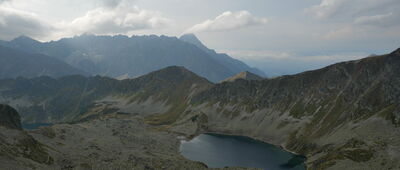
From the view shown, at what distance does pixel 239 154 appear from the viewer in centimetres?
15725

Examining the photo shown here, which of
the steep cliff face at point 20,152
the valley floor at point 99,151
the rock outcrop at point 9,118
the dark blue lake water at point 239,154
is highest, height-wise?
the rock outcrop at point 9,118

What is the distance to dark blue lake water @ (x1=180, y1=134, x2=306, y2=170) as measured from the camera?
13762 cm

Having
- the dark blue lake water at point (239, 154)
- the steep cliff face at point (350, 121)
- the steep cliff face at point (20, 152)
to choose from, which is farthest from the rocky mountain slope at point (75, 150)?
the steep cliff face at point (350, 121)

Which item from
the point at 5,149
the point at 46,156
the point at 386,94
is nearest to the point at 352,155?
the point at 386,94

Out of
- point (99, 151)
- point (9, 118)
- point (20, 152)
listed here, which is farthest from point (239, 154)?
point (9, 118)

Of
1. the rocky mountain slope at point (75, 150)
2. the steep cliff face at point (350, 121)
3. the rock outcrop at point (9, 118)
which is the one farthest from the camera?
the rock outcrop at point (9, 118)

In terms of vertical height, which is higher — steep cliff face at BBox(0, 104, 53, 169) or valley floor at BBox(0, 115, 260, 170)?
steep cliff face at BBox(0, 104, 53, 169)

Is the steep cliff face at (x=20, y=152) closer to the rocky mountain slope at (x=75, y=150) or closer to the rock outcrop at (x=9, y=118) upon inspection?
the rocky mountain slope at (x=75, y=150)

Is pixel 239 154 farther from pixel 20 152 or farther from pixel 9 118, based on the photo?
pixel 9 118

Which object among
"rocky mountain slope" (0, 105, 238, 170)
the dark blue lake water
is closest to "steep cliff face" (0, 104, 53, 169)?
"rocky mountain slope" (0, 105, 238, 170)

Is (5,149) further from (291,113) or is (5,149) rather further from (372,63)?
(372,63)

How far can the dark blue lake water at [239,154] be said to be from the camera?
138m

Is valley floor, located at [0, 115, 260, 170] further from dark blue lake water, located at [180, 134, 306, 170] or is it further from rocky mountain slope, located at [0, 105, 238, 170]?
dark blue lake water, located at [180, 134, 306, 170]

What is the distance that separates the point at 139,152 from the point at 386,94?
126596 mm
